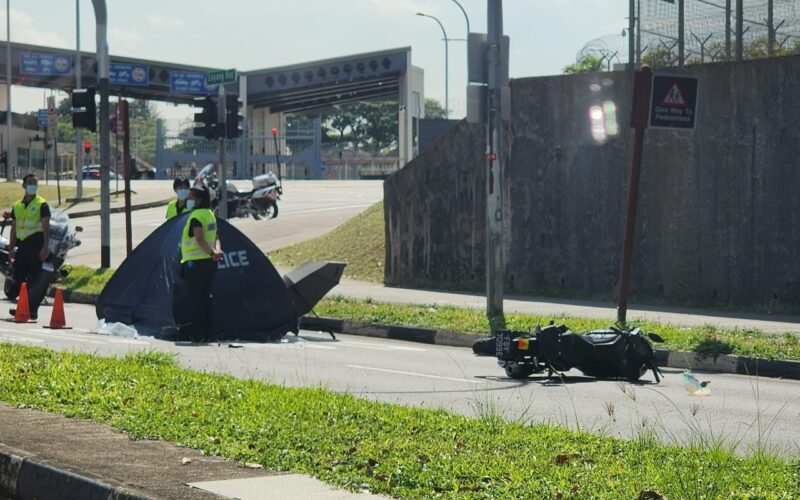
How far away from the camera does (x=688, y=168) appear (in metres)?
21.1

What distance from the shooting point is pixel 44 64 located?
258 feet

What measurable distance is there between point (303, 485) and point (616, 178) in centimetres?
1596

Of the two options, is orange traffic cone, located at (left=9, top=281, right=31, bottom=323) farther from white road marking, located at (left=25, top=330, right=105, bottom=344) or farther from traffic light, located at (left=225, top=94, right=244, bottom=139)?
traffic light, located at (left=225, top=94, right=244, bottom=139)

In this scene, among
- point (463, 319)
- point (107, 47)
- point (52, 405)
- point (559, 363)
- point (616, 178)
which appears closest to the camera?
point (52, 405)

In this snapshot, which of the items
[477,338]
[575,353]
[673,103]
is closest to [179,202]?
[477,338]

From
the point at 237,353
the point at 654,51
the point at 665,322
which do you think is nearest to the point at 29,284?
the point at 237,353

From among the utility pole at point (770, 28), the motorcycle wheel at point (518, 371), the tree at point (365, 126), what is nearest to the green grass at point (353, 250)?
the utility pole at point (770, 28)

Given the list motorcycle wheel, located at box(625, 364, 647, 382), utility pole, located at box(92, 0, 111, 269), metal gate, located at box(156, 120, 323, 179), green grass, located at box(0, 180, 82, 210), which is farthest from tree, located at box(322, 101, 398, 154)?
motorcycle wheel, located at box(625, 364, 647, 382)

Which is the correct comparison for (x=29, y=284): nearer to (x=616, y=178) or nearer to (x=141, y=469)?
(x=616, y=178)

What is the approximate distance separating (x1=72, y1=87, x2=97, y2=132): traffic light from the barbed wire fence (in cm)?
1036

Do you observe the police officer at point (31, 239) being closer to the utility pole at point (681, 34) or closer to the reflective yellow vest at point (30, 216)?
the reflective yellow vest at point (30, 216)

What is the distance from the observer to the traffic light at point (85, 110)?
25.6 metres

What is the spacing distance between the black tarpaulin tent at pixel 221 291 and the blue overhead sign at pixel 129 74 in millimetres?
65933

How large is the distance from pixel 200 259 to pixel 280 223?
71.5 feet
